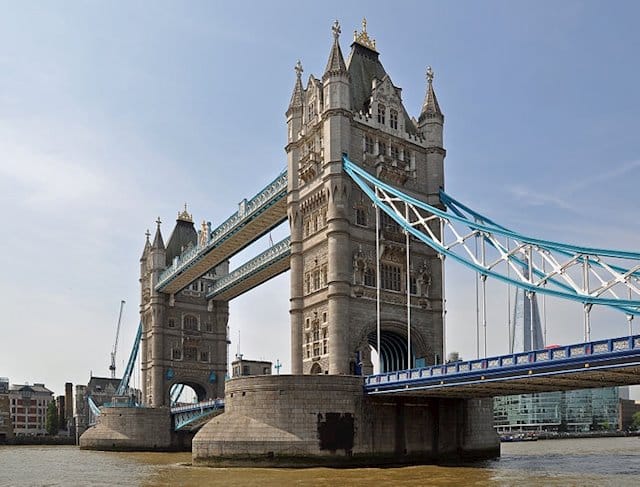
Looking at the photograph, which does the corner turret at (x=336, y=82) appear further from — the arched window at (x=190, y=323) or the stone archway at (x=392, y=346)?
the arched window at (x=190, y=323)

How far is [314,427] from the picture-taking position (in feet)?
144

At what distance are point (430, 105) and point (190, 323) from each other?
1747 inches

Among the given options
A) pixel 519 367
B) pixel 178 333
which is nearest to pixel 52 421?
pixel 178 333

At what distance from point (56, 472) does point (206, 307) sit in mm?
45593

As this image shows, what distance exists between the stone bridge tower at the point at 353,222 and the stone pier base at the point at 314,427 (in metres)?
4.06

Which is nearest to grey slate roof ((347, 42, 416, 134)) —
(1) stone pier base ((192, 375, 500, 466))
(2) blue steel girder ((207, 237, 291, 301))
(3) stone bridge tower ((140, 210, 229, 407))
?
(2) blue steel girder ((207, 237, 291, 301))

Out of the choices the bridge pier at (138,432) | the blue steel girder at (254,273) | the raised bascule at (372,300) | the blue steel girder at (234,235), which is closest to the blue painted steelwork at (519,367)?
the raised bascule at (372,300)

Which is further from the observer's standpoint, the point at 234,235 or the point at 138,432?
the point at 138,432

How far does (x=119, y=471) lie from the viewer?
47.9 metres

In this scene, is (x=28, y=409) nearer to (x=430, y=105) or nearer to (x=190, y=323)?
(x=190, y=323)

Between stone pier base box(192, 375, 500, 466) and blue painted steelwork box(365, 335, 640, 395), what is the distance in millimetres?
2025

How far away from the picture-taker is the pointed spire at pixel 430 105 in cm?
5741

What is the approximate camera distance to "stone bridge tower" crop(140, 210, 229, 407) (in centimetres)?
8819

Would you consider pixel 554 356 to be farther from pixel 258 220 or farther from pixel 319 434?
pixel 258 220
